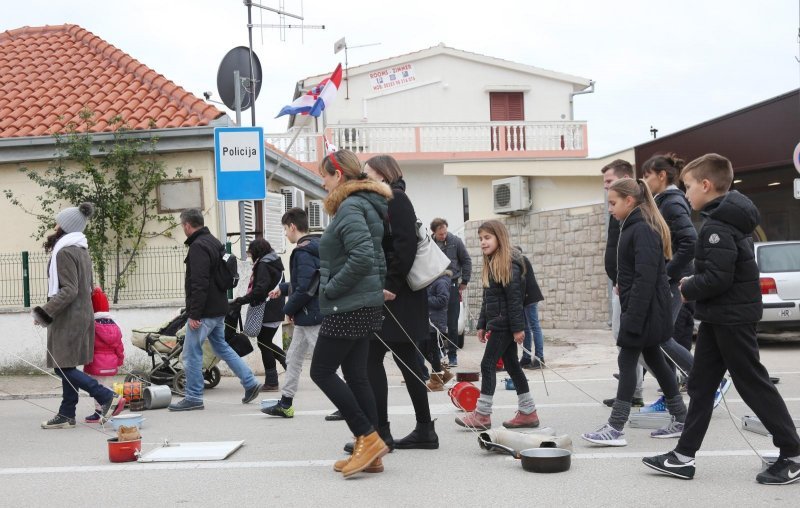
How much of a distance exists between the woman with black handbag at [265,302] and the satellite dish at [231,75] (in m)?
3.32

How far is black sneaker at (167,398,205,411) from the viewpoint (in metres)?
9.12

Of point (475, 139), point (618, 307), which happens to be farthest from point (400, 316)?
point (475, 139)

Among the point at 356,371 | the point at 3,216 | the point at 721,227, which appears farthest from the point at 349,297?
the point at 3,216

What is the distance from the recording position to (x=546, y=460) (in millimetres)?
5734

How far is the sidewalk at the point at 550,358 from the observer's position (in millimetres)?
11203

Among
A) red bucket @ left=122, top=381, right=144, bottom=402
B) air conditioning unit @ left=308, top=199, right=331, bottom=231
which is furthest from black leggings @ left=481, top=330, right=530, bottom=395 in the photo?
air conditioning unit @ left=308, top=199, right=331, bottom=231

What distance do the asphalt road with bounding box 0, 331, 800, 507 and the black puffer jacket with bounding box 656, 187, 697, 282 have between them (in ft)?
4.16

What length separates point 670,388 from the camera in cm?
667

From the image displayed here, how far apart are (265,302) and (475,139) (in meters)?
20.4

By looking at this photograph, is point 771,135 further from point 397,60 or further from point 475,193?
point 397,60

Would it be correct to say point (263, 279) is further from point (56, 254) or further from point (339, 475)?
point (339, 475)

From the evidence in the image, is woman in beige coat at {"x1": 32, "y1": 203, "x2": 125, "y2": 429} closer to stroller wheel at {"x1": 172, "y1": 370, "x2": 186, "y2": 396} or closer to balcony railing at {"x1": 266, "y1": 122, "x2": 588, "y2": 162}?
stroller wheel at {"x1": 172, "y1": 370, "x2": 186, "y2": 396}

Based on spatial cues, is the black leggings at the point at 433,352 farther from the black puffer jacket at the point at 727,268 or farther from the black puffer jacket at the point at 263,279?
the black puffer jacket at the point at 727,268

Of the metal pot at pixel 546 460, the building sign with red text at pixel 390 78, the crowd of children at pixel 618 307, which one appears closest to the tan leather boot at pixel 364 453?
the crowd of children at pixel 618 307
